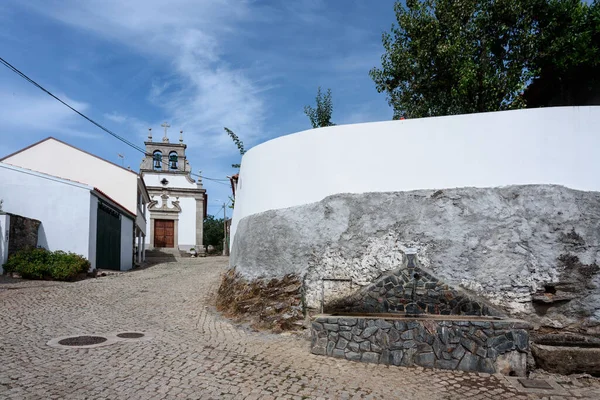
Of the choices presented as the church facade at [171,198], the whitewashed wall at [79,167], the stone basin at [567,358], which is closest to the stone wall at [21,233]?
the whitewashed wall at [79,167]

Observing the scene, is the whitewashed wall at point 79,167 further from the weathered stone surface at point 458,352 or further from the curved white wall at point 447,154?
the weathered stone surface at point 458,352

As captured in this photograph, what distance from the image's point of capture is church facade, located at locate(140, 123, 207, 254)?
1259 inches

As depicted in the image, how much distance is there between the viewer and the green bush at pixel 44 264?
496 inches

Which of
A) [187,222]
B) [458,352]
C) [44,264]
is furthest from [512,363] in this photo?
[187,222]

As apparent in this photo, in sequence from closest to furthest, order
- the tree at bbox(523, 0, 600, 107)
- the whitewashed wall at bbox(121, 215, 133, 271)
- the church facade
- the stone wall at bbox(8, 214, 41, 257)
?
1. the tree at bbox(523, 0, 600, 107)
2. the stone wall at bbox(8, 214, 41, 257)
3. the whitewashed wall at bbox(121, 215, 133, 271)
4. the church facade

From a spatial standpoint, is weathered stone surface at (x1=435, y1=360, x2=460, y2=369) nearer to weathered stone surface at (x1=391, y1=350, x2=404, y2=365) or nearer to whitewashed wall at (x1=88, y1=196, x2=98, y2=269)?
weathered stone surface at (x1=391, y1=350, x2=404, y2=365)

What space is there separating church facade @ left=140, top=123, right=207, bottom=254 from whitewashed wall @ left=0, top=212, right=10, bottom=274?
1865 cm

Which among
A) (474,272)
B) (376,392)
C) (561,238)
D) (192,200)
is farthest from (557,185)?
(192,200)

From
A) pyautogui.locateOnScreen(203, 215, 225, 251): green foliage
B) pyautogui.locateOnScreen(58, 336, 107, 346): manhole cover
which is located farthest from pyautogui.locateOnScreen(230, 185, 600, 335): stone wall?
pyautogui.locateOnScreen(203, 215, 225, 251): green foliage

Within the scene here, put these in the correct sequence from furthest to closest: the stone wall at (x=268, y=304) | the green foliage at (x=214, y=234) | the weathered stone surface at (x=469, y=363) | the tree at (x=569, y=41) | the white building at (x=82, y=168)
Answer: the green foliage at (x=214, y=234) → the white building at (x=82, y=168) → the tree at (x=569, y=41) → the stone wall at (x=268, y=304) → the weathered stone surface at (x=469, y=363)

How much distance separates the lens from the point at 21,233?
521 inches

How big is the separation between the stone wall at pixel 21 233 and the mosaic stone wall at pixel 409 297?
10.7 metres

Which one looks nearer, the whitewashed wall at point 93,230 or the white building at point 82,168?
the whitewashed wall at point 93,230

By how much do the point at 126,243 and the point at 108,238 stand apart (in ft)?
10.1
